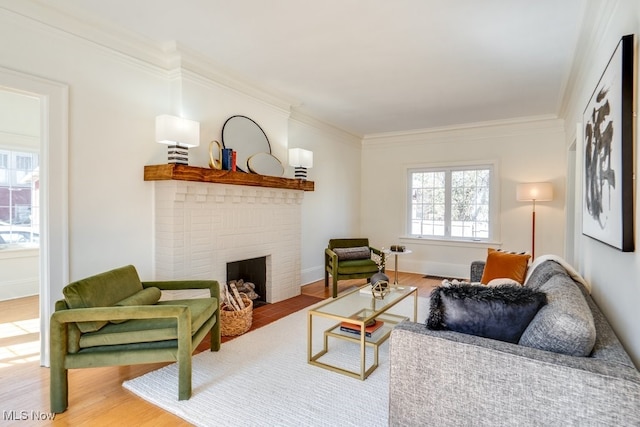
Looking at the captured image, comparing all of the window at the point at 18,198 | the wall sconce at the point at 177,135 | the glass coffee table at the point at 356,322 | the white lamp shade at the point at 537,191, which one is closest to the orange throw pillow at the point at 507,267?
the glass coffee table at the point at 356,322

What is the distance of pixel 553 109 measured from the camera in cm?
489

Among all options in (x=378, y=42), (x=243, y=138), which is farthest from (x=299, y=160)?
(x=378, y=42)

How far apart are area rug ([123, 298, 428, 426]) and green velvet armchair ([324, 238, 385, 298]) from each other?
168 centimetres

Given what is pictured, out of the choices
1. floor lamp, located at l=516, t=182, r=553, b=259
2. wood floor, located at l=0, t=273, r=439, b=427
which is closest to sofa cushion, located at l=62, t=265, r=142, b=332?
wood floor, located at l=0, t=273, r=439, b=427

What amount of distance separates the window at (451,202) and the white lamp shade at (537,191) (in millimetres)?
695

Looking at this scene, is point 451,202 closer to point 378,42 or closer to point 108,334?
point 378,42

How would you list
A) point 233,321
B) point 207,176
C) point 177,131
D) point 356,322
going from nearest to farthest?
point 356,322 → point 177,131 → point 233,321 → point 207,176

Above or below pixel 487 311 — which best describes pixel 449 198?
above

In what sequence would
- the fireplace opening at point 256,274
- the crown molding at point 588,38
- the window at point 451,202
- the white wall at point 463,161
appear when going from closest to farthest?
the crown molding at point 588,38
the fireplace opening at point 256,274
the white wall at point 463,161
the window at point 451,202

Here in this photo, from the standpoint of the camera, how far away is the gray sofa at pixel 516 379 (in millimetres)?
1215

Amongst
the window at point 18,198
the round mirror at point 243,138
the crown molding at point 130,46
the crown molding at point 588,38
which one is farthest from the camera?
the window at point 18,198

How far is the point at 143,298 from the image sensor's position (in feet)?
8.20

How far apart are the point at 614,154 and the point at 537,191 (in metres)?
3.64

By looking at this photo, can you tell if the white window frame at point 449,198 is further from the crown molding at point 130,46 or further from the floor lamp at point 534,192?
the crown molding at point 130,46
